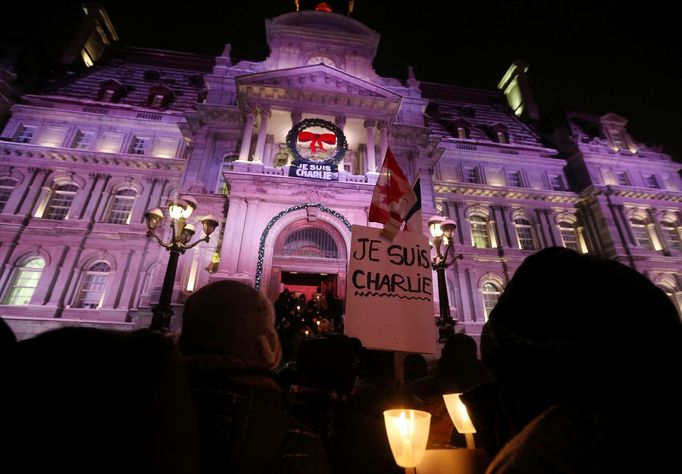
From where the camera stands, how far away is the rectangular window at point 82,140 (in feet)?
65.4

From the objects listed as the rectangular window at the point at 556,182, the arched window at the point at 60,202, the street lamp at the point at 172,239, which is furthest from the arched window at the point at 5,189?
the rectangular window at the point at 556,182

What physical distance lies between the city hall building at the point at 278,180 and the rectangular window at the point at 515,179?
12cm

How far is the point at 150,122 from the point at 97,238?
26.8 ft

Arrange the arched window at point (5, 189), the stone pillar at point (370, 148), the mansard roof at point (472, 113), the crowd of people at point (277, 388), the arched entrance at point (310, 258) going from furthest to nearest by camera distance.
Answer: the mansard roof at point (472, 113) < the arched window at point (5, 189) < the stone pillar at point (370, 148) < the arched entrance at point (310, 258) < the crowd of people at point (277, 388)

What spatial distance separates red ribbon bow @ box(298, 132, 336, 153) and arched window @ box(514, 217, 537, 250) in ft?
44.5

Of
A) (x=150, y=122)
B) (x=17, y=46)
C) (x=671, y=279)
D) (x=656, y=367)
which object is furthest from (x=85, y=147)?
(x=671, y=279)

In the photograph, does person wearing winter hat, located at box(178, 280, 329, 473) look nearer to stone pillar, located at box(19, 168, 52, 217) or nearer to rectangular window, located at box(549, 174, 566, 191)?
stone pillar, located at box(19, 168, 52, 217)

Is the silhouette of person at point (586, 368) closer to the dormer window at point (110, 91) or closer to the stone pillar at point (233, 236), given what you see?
the stone pillar at point (233, 236)

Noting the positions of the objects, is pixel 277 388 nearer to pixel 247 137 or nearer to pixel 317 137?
pixel 317 137

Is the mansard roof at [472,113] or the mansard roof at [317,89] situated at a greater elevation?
the mansard roof at [472,113]

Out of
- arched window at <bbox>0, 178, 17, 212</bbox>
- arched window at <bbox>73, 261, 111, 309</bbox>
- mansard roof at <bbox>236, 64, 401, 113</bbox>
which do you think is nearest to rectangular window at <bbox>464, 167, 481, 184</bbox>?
mansard roof at <bbox>236, 64, 401, 113</bbox>

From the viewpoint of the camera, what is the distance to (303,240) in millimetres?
14602

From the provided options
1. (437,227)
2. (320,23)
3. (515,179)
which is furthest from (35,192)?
(515,179)

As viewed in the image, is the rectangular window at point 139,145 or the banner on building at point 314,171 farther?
the rectangular window at point 139,145
